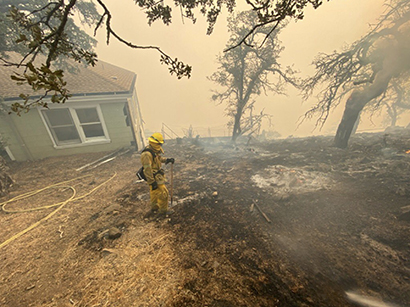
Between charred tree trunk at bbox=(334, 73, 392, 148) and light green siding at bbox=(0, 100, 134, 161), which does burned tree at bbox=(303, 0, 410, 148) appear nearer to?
charred tree trunk at bbox=(334, 73, 392, 148)

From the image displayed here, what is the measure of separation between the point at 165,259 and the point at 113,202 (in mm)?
2952

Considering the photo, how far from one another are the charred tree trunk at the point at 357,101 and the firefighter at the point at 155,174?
373 inches

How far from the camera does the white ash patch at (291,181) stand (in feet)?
17.9

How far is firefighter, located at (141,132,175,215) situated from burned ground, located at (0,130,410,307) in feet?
1.36

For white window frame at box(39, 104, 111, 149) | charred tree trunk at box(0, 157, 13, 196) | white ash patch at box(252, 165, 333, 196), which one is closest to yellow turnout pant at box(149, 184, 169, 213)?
white ash patch at box(252, 165, 333, 196)

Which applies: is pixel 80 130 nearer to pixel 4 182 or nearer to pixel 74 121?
pixel 74 121

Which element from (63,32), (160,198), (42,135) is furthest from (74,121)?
(160,198)

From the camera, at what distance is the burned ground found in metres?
2.47

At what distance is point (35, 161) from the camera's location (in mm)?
8227

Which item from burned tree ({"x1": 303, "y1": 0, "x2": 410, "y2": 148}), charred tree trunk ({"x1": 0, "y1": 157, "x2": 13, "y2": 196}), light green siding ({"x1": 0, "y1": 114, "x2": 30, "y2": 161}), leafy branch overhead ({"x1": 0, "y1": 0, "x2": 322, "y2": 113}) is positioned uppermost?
burned tree ({"x1": 303, "y1": 0, "x2": 410, "y2": 148})

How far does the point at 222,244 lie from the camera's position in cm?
331

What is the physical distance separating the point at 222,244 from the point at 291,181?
12.6 feet

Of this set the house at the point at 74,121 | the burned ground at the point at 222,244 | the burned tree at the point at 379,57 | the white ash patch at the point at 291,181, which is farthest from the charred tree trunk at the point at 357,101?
the house at the point at 74,121

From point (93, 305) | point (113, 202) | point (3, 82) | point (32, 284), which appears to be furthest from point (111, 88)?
point (93, 305)
